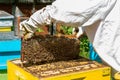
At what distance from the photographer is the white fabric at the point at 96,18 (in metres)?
2.08

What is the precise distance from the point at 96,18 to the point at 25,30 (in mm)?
528

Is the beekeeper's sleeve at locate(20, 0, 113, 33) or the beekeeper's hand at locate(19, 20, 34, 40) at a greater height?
the beekeeper's sleeve at locate(20, 0, 113, 33)

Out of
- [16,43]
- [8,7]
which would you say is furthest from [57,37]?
[8,7]

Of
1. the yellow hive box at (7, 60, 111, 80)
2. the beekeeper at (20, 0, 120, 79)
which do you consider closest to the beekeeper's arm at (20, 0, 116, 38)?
the beekeeper at (20, 0, 120, 79)

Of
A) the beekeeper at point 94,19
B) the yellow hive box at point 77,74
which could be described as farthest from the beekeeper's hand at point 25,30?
the yellow hive box at point 77,74

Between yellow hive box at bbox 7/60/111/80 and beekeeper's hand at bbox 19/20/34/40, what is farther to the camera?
beekeeper's hand at bbox 19/20/34/40

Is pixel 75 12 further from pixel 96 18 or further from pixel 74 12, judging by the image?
pixel 96 18

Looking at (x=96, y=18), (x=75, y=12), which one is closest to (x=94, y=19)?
(x=96, y=18)

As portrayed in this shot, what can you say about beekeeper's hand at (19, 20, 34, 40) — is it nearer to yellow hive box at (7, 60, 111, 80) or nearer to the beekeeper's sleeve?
the beekeeper's sleeve

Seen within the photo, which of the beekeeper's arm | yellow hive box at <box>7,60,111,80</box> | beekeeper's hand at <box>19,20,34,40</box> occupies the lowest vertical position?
yellow hive box at <box>7,60,111,80</box>

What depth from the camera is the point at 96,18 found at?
2115 mm

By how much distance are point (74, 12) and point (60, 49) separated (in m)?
0.50

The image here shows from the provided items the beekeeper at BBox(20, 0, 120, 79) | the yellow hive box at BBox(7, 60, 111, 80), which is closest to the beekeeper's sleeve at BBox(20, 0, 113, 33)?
the beekeeper at BBox(20, 0, 120, 79)

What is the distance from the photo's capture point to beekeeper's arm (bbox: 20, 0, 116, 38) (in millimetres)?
2076
